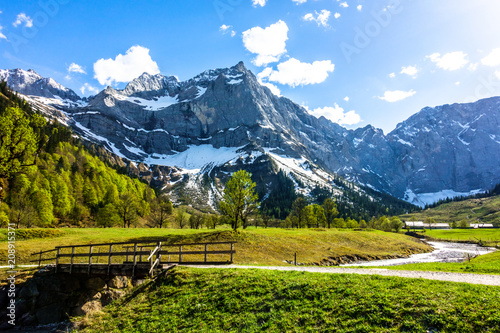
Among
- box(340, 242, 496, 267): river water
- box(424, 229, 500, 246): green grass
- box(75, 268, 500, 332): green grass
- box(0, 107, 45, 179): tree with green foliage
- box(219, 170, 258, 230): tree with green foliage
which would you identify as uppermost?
box(0, 107, 45, 179): tree with green foliage

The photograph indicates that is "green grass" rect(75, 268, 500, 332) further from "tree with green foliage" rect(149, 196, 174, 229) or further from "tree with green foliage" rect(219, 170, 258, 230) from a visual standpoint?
"tree with green foliage" rect(149, 196, 174, 229)

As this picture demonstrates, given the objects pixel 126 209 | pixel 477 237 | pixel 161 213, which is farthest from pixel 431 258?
pixel 477 237

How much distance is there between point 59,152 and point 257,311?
154 m

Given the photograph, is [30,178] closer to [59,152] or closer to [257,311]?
[59,152]

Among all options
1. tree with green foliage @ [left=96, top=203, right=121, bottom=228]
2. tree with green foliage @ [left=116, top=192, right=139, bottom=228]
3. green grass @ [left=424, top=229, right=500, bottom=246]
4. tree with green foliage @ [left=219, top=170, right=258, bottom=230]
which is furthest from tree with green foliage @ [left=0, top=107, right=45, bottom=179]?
green grass @ [left=424, top=229, right=500, bottom=246]

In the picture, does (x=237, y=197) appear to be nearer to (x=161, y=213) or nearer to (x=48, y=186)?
(x=161, y=213)

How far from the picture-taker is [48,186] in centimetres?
8950

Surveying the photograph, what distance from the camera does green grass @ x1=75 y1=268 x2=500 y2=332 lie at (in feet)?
41.3

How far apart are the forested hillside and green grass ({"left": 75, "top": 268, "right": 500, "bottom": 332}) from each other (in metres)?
25.4

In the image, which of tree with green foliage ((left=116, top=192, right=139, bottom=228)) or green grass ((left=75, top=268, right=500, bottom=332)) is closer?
green grass ((left=75, top=268, right=500, bottom=332))

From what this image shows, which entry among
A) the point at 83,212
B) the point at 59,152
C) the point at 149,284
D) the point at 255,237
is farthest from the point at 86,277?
the point at 59,152

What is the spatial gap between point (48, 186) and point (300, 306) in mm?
102598

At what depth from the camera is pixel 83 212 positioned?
318 feet

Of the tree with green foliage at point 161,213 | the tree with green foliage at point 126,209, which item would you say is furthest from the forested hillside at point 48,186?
the tree with green foliage at point 161,213
